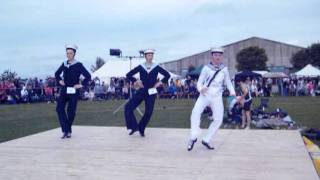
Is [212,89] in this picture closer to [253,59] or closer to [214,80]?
[214,80]

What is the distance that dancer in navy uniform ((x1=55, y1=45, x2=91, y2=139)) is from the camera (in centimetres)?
984

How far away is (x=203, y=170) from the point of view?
6.50m

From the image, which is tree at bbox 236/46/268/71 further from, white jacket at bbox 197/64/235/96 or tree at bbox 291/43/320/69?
white jacket at bbox 197/64/235/96

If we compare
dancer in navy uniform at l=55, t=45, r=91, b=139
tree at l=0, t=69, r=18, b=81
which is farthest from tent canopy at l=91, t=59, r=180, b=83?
dancer in navy uniform at l=55, t=45, r=91, b=139

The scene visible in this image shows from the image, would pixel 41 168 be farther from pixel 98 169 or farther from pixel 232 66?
pixel 232 66

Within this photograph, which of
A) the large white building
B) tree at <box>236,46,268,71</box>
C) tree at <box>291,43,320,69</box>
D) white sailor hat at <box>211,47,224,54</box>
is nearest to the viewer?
white sailor hat at <box>211,47,224,54</box>

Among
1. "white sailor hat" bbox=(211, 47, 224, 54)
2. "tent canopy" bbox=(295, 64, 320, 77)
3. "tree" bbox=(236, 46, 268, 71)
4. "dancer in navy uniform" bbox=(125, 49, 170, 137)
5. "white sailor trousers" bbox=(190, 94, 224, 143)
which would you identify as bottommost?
"white sailor trousers" bbox=(190, 94, 224, 143)

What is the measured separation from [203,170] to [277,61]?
5879 centimetres

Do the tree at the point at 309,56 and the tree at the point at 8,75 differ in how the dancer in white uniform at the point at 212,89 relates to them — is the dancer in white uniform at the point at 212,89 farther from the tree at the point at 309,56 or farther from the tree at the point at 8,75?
the tree at the point at 309,56

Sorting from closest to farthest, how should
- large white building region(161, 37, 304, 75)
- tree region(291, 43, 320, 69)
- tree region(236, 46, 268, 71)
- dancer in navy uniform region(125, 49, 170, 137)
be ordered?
dancer in navy uniform region(125, 49, 170, 137), tree region(236, 46, 268, 71), tree region(291, 43, 320, 69), large white building region(161, 37, 304, 75)

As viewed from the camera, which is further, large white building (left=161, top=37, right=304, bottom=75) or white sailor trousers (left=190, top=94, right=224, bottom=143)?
large white building (left=161, top=37, right=304, bottom=75)

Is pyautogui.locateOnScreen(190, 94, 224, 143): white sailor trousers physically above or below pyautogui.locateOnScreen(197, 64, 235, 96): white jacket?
below

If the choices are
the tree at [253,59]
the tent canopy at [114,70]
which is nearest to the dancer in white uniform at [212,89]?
the tent canopy at [114,70]

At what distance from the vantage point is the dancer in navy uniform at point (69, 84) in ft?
32.3
